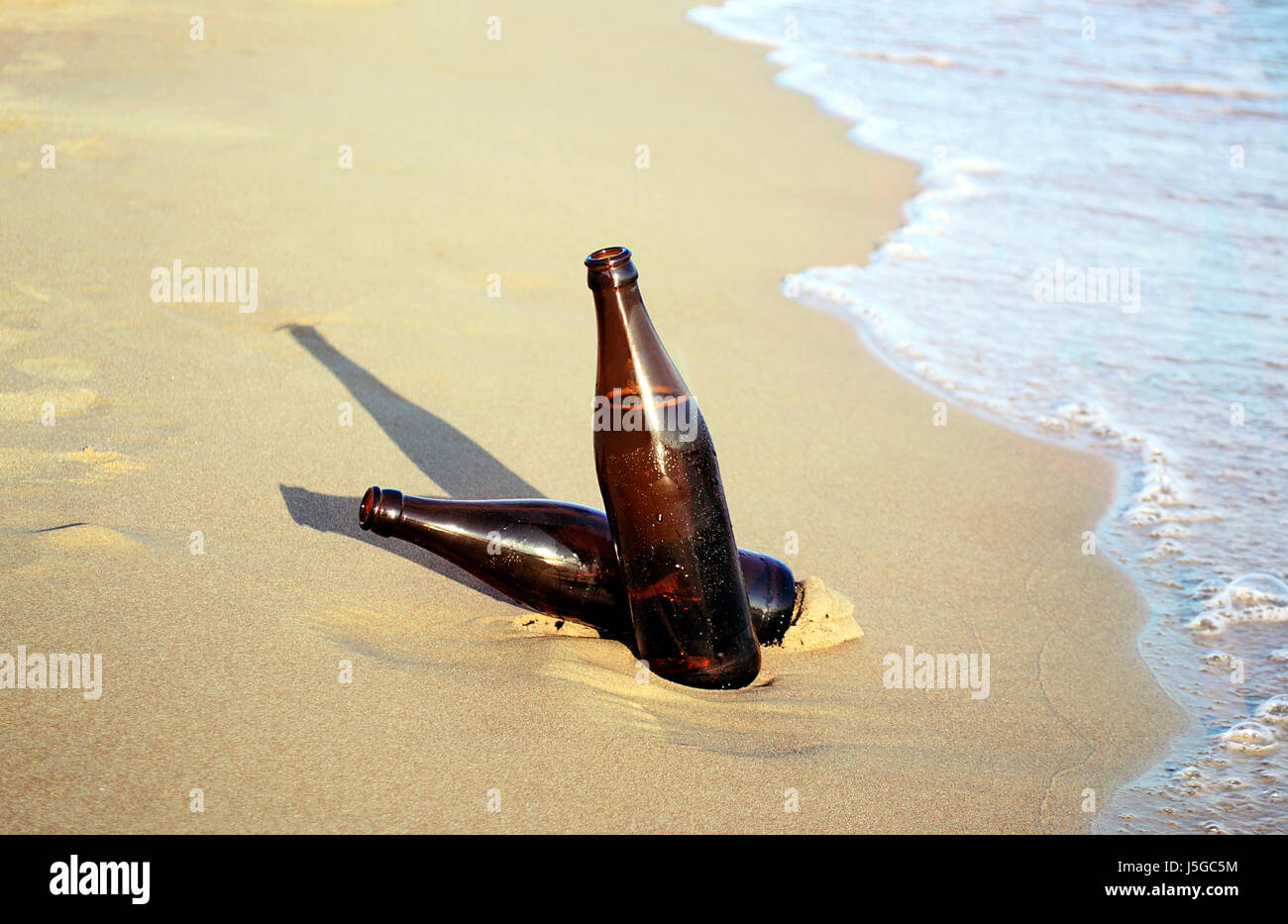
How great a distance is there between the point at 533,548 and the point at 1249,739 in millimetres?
2016

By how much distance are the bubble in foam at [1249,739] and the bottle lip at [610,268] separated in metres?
2.07

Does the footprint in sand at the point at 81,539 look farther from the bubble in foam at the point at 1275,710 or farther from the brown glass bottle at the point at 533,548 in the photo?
the bubble in foam at the point at 1275,710

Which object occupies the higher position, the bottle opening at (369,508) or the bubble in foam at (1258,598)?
the bottle opening at (369,508)

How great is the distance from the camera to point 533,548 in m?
2.69

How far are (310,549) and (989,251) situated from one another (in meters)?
5.08

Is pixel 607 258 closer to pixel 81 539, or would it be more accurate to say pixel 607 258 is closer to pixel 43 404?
pixel 81 539

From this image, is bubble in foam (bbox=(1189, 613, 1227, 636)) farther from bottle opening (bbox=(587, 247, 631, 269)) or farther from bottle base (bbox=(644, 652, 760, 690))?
bottle opening (bbox=(587, 247, 631, 269))

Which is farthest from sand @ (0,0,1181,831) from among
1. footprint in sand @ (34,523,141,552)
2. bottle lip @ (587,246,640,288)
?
bottle lip @ (587,246,640,288)

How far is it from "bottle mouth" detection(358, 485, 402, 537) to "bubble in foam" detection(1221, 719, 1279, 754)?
89.7 inches

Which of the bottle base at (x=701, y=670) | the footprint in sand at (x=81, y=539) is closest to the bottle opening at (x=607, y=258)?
the bottle base at (x=701, y=670)

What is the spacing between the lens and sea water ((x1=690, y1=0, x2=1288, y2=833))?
333cm

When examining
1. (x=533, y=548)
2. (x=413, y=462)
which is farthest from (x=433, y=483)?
(x=533, y=548)

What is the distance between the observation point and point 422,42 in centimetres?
910

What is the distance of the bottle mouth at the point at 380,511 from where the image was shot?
2.55m
